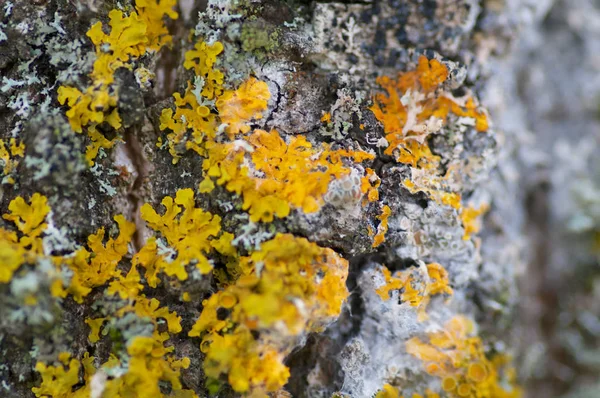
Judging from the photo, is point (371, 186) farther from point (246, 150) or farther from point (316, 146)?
point (246, 150)

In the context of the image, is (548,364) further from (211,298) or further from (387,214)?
(211,298)

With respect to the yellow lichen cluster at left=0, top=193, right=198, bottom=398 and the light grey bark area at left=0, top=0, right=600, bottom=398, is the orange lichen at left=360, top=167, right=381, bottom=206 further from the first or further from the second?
the yellow lichen cluster at left=0, top=193, right=198, bottom=398

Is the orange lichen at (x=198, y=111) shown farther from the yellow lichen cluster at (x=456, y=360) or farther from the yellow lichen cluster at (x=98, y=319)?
the yellow lichen cluster at (x=456, y=360)

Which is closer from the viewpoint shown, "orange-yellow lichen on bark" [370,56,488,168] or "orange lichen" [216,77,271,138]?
"orange lichen" [216,77,271,138]

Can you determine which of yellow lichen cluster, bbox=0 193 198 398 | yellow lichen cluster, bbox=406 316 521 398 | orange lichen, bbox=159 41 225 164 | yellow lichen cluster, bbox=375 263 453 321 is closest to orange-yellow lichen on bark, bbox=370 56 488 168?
yellow lichen cluster, bbox=375 263 453 321

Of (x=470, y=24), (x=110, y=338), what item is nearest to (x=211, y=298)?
A: (x=110, y=338)

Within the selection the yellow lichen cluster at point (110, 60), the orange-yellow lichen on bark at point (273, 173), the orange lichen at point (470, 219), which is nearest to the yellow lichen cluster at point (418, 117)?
the orange lichen at point (470, 219)

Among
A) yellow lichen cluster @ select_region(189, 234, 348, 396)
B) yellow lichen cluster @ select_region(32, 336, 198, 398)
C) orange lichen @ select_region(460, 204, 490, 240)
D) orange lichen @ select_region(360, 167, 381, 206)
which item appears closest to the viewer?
yellow lichen cluster @ select_region(189, 234, 348, 396)

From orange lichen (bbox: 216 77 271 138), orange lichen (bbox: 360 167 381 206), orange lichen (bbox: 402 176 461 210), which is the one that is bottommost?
orange lichen (bbox: 402 176 461 210)
